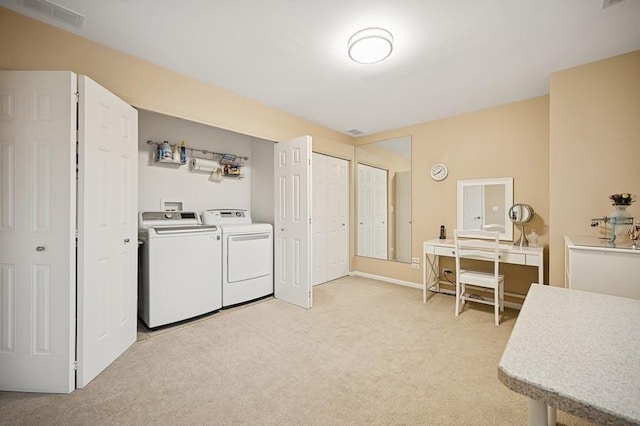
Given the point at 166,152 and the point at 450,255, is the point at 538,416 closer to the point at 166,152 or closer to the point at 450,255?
the point at 450,255

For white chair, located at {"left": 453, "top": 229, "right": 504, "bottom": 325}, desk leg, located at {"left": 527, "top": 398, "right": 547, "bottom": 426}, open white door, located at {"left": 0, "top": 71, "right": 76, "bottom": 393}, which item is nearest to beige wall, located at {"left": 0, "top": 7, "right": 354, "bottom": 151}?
open white door, located at {"left": 0, "top": 71, "right": 76, "bottom": 393}

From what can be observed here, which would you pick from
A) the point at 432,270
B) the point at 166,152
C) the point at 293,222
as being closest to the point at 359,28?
the point at 293,222

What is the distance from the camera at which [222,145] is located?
372 centimetres

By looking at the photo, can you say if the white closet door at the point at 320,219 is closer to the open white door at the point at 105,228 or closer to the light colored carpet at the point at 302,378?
the light colored carpet at the point at 302,378

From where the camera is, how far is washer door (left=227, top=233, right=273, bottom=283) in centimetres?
312

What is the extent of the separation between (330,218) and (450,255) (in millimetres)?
1911

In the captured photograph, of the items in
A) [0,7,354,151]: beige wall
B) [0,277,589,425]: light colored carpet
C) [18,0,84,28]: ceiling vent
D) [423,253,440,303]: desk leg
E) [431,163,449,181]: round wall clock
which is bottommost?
[0,277,589,425]: light colored carpet

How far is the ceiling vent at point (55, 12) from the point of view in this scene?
68.2 inches

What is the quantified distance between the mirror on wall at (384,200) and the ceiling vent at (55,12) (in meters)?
3.81

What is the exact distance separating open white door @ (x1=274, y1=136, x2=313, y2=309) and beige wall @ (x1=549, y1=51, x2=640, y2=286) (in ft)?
8.01

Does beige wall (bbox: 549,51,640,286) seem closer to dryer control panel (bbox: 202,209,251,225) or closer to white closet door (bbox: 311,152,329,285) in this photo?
white closet door (bbox: 311,152,329,285)

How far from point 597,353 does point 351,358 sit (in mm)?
1716

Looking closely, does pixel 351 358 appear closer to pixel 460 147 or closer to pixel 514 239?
pixel 514 239

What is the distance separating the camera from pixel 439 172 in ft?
12.6
